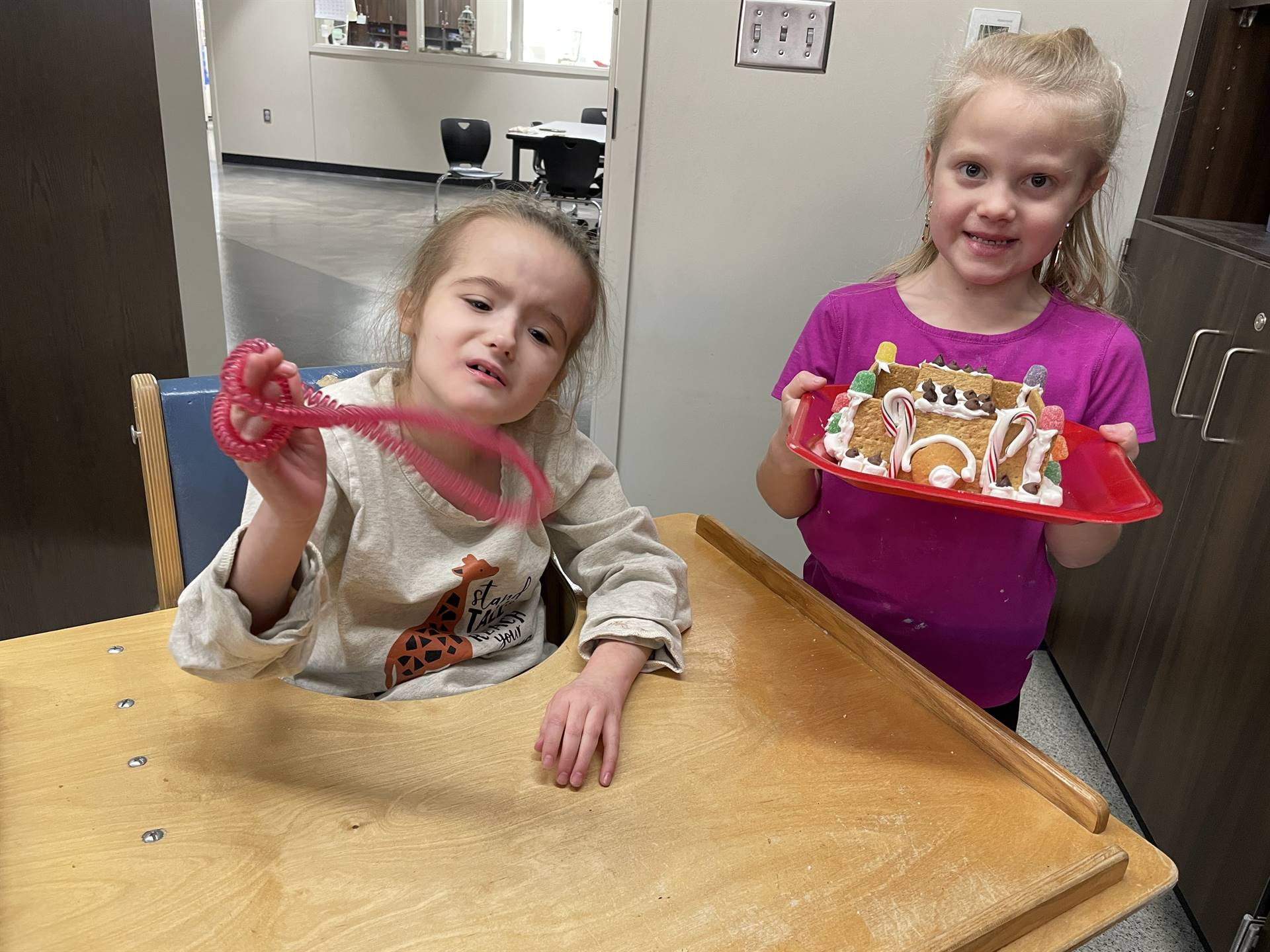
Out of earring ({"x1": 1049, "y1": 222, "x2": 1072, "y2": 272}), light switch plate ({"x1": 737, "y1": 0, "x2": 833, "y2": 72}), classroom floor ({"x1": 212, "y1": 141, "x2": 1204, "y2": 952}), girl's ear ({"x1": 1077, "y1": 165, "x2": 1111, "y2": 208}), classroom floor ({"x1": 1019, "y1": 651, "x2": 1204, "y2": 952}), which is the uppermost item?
light switch plate ({"x1": 737, "y1": 0, "x2": 833, "y2": 72})

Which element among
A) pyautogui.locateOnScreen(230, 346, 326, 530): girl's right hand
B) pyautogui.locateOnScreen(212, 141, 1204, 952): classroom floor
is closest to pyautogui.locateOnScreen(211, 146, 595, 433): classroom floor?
pyautogui.locateOnScreen(212, 141, 1204, 952): classroom floor

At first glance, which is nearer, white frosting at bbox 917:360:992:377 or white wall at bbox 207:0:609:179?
white frosting at bbox 917:360:992:377

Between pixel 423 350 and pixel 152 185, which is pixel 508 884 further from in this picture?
Answer: pixel 152 185

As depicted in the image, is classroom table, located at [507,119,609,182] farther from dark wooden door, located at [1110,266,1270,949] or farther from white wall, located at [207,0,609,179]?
dark wooden door, located at [1110,266,1270,949]

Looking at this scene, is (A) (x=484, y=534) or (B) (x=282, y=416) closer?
(B) (x=282, y=416)

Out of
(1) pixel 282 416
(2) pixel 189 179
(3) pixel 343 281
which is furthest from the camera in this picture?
(3) pixel 343 281

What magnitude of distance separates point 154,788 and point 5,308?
121cm

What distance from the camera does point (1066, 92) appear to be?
3.28ft

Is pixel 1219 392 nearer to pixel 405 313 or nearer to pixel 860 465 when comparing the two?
pixel 860 465

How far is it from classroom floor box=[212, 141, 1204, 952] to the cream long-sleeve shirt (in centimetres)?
26

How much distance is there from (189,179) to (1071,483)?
200cm

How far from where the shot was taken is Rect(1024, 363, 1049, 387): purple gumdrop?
1.06 meters

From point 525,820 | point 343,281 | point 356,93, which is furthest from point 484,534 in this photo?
point 356,93

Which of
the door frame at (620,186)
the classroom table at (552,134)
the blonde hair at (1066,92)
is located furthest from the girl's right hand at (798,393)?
the classroom table at (552,134)
